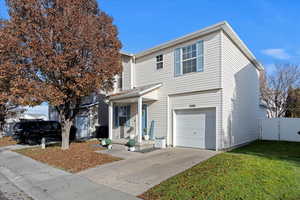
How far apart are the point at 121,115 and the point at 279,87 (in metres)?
22.2

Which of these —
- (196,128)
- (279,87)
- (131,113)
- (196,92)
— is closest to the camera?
(196,92)

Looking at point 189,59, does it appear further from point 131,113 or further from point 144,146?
point 144,146

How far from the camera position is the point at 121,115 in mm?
14648

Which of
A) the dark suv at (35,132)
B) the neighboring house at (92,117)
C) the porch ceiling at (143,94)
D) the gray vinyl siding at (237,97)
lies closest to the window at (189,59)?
the gray vinyl siding at (237,97)

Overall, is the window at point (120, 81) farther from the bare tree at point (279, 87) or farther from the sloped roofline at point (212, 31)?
the bare tree at point (279, 87)

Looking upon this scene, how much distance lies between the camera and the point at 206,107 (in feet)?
34.2

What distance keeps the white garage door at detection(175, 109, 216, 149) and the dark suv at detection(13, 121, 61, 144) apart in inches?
424

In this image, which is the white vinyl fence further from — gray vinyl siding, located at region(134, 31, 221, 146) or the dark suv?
the dark suv

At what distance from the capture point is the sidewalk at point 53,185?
4.86 meters

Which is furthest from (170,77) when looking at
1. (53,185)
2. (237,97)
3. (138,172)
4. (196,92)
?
(53,185)

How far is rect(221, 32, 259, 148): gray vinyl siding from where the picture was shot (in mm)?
10156

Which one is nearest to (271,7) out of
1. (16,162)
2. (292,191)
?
(292,191)

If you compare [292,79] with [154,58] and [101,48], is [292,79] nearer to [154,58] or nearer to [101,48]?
[154,58]

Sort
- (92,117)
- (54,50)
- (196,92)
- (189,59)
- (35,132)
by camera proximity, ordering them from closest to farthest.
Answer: (54,50)
(196,92)
(189,59)
(35,132)
(92,117)
